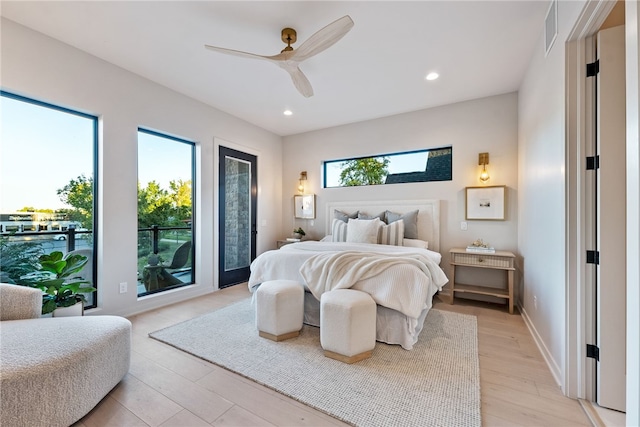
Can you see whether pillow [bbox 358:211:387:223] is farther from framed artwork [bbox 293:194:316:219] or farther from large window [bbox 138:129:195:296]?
large window [bbox 138:129:195:296]

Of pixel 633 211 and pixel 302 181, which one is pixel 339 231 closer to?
pixel 302 181

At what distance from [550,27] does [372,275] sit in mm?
2442

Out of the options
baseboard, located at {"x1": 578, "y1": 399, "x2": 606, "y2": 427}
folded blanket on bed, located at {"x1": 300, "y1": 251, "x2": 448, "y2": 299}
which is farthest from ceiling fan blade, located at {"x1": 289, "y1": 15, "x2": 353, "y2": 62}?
baseboard, located at {"x1": 578, "y1": 399, "x2": 606, "y2": 427}

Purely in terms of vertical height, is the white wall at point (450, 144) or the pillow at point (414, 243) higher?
the white wall at point (450, 144)

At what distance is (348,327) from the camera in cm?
198

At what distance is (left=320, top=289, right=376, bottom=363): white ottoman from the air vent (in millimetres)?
2469

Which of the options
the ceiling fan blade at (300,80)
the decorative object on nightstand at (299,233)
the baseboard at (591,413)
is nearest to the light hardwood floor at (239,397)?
the baseboard at (591,413)

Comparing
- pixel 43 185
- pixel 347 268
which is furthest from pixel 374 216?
pixel 43 185

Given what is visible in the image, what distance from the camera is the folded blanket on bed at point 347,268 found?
92.0 inches

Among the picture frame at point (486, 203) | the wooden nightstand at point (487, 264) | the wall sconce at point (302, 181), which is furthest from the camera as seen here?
→ the wall sconce at point (302, 181)

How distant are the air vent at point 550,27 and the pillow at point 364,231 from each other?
246 centimetres

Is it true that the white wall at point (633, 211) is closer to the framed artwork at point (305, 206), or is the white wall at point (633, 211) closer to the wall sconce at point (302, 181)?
the framed artwork at point (305, 206)

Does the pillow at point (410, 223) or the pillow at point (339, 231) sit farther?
the pillow at point (339, 231)

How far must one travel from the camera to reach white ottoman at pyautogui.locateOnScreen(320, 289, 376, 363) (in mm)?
1979
